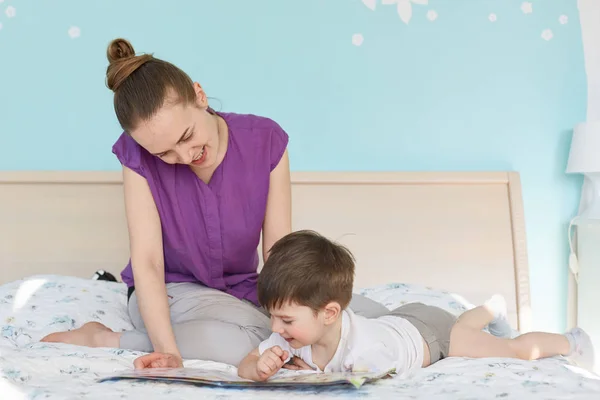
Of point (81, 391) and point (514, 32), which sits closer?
point (81, 391)

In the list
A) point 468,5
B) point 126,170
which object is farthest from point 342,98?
point 126,170

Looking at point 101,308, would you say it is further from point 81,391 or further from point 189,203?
point 81,391

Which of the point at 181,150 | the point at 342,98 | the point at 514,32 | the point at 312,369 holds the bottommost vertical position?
the point at 312,369

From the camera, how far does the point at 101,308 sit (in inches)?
76.4

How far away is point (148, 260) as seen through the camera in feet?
5.35

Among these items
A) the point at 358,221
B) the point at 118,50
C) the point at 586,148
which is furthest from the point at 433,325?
the point at 586,148

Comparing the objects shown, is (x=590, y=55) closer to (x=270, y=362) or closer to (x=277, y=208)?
(x=277, y=208)

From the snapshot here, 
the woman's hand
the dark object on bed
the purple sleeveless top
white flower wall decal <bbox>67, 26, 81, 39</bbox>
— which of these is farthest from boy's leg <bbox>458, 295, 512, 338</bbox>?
white flower wall decal <bbox>67, 26, 81, 39</bbox>

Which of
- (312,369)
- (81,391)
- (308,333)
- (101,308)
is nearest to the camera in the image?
(81,391)

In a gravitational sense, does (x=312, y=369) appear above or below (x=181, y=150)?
below

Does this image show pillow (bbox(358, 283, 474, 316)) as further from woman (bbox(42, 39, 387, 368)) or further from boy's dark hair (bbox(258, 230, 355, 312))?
boy's dark hair (bbox(258, 230, 355, 312))

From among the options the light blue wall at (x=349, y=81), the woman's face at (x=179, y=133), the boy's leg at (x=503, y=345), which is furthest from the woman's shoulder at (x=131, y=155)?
the light blue wall at (x=349, y=81)

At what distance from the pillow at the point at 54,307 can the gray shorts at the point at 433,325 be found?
0.76m

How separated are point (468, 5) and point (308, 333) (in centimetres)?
162
